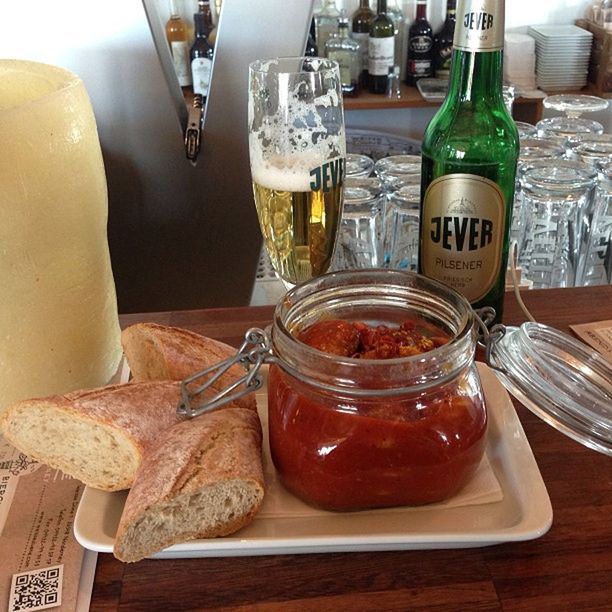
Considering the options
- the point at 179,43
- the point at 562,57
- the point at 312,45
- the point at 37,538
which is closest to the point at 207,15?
the point at 179,43

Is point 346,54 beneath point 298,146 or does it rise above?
beneath

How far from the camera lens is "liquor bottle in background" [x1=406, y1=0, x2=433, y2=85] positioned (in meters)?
2.08

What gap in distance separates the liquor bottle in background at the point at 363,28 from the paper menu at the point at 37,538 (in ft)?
5.87

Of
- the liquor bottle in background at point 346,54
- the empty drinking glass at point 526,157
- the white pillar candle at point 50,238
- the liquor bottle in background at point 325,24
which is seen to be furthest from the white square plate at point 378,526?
the liquor bottle in background at point 325,24

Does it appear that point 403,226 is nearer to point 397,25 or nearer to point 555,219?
point 555,219

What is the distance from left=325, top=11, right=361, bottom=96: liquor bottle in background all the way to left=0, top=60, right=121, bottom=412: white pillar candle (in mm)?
1543

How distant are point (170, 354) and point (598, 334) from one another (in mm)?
407

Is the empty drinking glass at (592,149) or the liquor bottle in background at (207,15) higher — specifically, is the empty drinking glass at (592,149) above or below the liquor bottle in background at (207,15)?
below

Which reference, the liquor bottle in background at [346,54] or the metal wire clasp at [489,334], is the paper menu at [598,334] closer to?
the metal wire clasp at [489,334]

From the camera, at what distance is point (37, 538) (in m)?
0.46

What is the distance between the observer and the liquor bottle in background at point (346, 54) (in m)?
1.99

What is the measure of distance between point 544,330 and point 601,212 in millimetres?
331

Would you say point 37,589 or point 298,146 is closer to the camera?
point 37,589

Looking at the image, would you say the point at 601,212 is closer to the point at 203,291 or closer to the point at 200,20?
the point at 203,291
